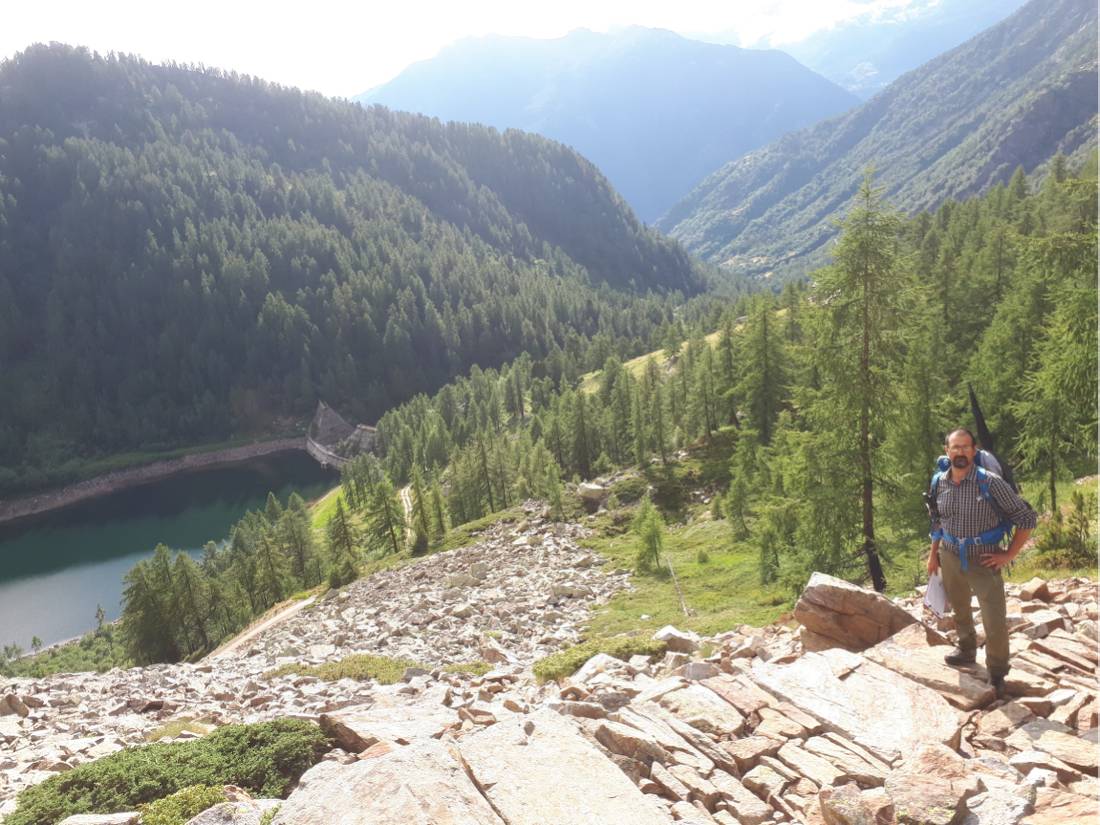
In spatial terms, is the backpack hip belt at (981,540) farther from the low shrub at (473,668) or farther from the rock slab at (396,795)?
the low shrub at (473,668)

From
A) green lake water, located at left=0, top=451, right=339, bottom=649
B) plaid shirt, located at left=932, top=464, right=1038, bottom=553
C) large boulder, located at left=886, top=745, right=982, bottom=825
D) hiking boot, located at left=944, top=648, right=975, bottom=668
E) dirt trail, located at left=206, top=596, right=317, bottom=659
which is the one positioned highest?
plaid shirt, located at left=932, top=464, right=1038, bottom=553

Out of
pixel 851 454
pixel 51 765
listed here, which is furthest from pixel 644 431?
pixel 51 765

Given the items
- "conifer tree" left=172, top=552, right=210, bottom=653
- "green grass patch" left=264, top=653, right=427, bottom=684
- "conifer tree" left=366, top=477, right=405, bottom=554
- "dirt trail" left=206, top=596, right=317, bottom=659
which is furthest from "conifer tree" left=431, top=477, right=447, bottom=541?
"green grass patch" left=264, top=653, right=427, bottom=684

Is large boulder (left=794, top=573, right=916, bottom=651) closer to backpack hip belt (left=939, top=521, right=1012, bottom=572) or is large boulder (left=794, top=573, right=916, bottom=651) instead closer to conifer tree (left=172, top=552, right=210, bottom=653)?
backpack hip belt (left=939, top=521, right=1012, bottom=572)

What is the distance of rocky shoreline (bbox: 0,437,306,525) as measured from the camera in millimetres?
139250

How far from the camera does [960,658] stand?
383 inches

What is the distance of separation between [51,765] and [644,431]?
57306 millimetres

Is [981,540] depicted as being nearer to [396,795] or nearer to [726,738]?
[726,738]

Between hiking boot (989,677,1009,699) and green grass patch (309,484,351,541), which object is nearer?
hiking boot (989,677,1009,699)

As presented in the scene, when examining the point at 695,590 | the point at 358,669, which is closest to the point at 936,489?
the point at 358,669

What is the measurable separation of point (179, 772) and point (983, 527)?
11.6 m

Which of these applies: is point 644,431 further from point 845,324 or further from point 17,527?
point 17,527

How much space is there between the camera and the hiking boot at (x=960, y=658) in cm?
967

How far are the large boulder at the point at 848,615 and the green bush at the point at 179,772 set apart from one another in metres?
8.95
